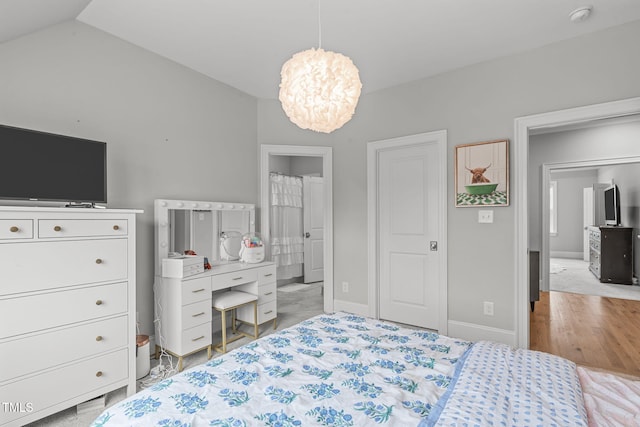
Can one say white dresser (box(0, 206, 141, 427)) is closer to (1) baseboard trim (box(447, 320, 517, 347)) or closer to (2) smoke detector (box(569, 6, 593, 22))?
(1) baseboard trim (box(447, 320, 517, 347))

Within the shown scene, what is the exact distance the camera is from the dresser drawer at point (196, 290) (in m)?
2.68

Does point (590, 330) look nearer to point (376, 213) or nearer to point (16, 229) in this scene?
point (376, 213)

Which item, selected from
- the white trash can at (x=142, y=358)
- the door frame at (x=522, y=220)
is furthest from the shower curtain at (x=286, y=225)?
the door frame at (x=522, y=220)

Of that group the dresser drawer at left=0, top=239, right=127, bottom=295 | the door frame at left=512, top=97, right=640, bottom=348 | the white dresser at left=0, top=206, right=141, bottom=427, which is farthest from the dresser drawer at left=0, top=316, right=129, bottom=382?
the door frame at left=512, top=97, right=640, bottom=348

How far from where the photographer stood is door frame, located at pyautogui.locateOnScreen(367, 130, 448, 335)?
3301mm

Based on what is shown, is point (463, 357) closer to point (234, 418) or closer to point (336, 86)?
point (234, 418)

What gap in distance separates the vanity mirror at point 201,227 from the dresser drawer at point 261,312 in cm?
56

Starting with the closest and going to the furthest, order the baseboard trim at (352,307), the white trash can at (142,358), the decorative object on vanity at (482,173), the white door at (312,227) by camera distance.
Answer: the white trash can at (142,358), the decorative object on vanity at (482,173), the baseboard trim at (352,307), the white door at (312,227)

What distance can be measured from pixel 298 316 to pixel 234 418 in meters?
2.96

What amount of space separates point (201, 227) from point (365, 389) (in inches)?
98.3

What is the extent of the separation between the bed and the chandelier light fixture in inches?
46.5

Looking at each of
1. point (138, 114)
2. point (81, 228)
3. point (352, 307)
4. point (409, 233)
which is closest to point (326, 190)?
point (409, 233)

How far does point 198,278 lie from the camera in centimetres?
278

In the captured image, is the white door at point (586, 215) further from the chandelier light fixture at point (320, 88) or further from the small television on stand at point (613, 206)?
the chandelier light fixture at point (320, 88)
